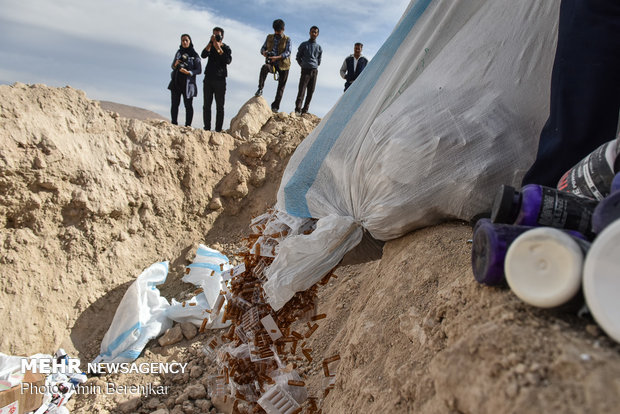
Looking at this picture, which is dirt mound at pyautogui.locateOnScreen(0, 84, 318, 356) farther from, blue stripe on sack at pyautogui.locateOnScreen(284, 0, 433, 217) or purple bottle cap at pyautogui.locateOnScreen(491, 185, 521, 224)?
purple bottle cap at pyautogui.locateOnScreen(491, 185, 521, 224)

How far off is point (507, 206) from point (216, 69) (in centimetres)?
555

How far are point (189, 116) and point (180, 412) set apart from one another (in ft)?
14.1

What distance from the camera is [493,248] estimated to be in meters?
0.85

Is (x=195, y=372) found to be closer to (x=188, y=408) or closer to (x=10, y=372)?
(x=188, y=408)

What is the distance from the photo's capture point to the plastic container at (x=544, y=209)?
96 cm

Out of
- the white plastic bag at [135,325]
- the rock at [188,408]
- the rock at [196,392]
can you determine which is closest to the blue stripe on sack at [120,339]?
the white plastic bag at [135,325]

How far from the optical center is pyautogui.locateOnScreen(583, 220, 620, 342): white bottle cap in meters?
0.64

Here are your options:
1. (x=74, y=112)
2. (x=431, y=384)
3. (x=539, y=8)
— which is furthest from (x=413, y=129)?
(x=74, y=112)

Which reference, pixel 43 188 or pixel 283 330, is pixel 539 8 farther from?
pixel 43 188

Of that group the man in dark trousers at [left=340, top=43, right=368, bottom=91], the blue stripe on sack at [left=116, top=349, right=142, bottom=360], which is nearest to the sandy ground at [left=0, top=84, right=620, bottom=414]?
the blue stripe on sack at [left=116, top=349, right=142, bottom=360]

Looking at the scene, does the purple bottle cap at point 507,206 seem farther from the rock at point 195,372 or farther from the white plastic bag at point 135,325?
the white plastic bag at point 135,325

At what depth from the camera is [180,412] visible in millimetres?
2906

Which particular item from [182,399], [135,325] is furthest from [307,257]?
[135,325]

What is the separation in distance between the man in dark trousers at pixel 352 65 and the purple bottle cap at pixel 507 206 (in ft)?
17.8
